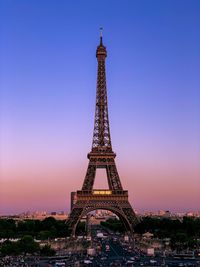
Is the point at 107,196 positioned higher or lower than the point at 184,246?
higher

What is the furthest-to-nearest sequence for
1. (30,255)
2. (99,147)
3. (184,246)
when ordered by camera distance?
(99,147) < (184,246) < (30,255)

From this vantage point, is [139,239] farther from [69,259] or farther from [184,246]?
[69,259]

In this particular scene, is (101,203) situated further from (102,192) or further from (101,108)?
(101,108)

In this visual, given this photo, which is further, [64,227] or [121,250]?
[64,227]

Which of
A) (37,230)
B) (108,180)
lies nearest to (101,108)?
(108,180)

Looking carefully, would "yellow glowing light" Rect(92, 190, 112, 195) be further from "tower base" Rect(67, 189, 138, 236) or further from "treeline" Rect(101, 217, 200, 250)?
"treeline" Rect(101, 217, 200, 250)

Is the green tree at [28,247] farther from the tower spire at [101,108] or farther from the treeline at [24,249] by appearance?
the tower spire at [101,108]

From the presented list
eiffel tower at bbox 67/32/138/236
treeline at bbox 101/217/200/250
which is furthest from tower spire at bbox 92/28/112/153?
treeline at bbox 101/217/200/250

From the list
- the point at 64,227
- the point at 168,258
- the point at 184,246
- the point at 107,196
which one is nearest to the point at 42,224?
the point at 64,227

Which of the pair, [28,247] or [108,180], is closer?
[28,247]
